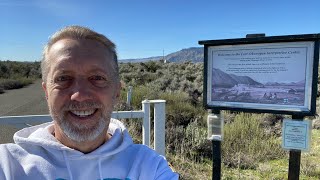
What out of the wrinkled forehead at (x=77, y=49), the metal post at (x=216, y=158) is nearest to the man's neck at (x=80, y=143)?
the wrinkled forehead at (x=77, y=49)

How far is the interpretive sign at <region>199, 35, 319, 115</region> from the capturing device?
3.54 metres

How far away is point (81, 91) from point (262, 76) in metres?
2.45

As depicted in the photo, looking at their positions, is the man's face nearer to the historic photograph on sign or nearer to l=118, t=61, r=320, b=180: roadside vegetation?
the historic photograph on sign

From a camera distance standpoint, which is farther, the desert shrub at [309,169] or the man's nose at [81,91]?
the desert shrub at [309,169]

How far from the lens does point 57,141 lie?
6.57ft

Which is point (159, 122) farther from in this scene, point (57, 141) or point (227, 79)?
point (57, 141)

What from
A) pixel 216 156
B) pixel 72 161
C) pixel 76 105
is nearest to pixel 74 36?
pixel 76 105

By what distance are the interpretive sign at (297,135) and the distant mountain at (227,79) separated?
0.61 meters

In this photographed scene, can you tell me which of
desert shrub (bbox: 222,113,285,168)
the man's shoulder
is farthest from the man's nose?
desert shrub (bbox: 222,113,285,168)

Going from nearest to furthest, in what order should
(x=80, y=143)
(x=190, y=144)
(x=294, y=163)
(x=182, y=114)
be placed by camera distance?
(x=80, y=143) < (x=294, y=163) < (x=190, y=144) < (x=182, y=114)

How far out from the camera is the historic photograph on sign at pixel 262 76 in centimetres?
357

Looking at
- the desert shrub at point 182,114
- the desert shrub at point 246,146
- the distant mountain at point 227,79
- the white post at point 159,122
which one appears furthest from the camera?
the desert shrub at point 182,114

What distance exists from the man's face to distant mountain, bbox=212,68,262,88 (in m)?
2.28

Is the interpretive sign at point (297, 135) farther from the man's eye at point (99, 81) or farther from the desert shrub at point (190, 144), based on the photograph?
the man's eye at point (99, 81)
